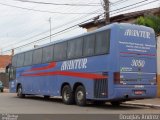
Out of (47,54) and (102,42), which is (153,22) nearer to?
(47,54)

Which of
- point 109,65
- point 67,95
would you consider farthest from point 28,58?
point 109,65

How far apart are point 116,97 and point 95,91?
152 centimetres

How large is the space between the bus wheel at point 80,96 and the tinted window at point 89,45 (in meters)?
1.79

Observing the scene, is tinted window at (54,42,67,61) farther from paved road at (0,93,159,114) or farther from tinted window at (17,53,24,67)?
tinted window at (17,53,24,67)

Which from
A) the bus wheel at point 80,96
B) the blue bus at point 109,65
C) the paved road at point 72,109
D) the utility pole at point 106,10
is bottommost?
the paved road at point 72,109

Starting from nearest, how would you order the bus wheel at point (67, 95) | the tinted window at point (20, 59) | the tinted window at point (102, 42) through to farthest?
the tinted window at point (102, 42) → the bus wheel at point (67, 95) → the tinted window at point (20, 59)

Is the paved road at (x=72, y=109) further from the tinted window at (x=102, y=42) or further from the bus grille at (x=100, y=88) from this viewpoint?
the tinted window at (x=102, y=42)

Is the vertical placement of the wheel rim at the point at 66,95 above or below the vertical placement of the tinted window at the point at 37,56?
below

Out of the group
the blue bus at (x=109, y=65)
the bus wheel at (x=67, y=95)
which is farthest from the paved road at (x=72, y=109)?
the bus wheel at (x=67, y=95)

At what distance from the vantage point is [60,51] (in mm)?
24266

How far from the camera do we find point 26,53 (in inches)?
1193

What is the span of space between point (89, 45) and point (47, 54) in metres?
5.56

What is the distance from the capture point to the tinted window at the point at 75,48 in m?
22.0

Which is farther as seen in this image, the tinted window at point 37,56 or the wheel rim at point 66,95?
the tinted window at point 37,56
